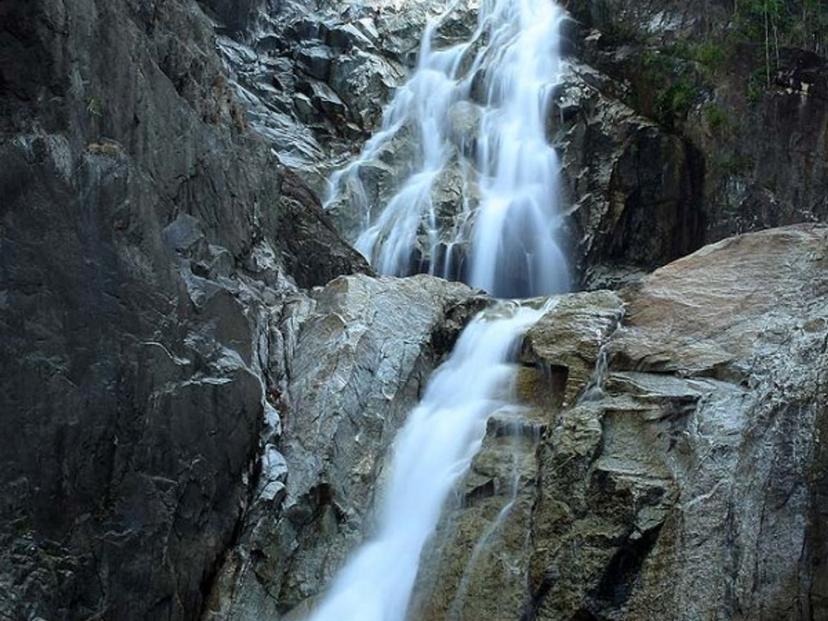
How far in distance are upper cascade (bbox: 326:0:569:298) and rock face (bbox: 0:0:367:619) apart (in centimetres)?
911

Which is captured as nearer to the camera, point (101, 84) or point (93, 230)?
point (93, 230)

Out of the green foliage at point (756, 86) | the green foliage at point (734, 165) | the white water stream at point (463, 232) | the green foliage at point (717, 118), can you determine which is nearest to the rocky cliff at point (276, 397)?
the white water stream at point (463, 232)

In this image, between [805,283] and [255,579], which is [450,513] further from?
[805,283]

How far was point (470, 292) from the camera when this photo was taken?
14.7m

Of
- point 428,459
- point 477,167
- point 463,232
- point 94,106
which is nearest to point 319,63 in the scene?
point 477,167

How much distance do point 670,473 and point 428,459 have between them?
3.54m

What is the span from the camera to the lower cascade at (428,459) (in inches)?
389

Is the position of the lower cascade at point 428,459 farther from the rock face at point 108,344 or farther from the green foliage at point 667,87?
the green foliage at point 667,87

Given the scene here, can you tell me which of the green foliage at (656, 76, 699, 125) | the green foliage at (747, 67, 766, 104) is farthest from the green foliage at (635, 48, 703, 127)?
the green foliage at (747, 67, 766, 104)

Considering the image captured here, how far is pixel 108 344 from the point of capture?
917 cm

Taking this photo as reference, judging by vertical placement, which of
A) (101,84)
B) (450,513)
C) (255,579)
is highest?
(101,84)

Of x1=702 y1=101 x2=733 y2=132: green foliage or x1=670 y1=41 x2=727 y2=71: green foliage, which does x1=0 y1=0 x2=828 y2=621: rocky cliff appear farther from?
x1=670 y1=41 x2=727 y2=71: green foliage

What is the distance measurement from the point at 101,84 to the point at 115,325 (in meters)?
2.96

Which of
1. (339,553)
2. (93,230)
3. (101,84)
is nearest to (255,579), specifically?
(339,553)
